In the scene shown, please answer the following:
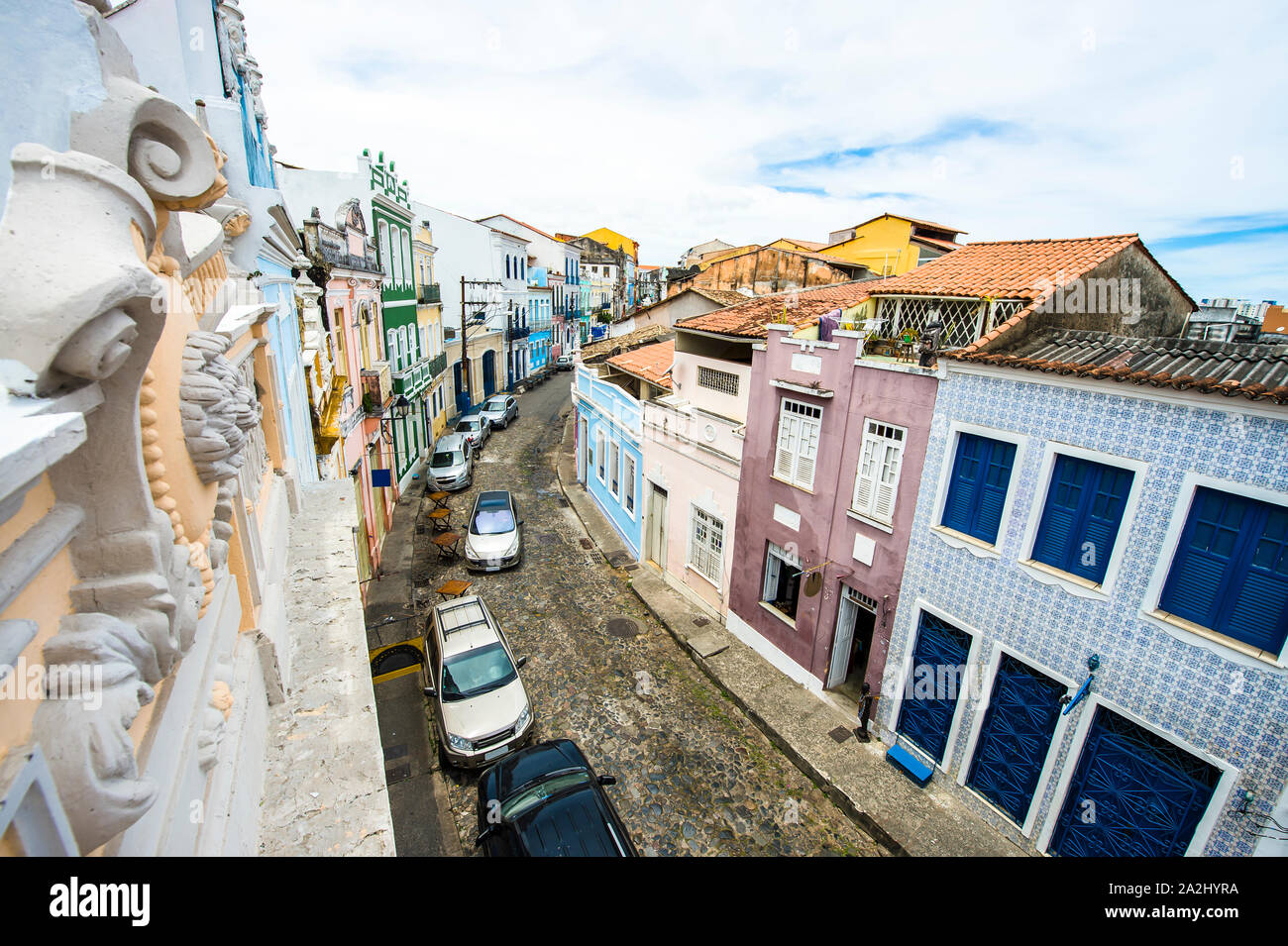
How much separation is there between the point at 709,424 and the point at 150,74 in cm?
1030

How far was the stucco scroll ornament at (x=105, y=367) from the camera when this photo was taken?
1558 mm

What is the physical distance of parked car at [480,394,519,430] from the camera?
2897 cm

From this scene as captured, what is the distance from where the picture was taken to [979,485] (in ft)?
27.0

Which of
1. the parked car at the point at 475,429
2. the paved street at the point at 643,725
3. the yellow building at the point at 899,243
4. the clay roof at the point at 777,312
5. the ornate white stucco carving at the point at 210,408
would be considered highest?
the yellow building at the point at 899,243

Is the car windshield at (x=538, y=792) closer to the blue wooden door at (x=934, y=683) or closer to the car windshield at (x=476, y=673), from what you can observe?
the car windshield at (x=476, y=673)

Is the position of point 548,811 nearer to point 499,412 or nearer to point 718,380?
point 718,380

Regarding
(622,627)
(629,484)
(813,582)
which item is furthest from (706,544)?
(629,484)

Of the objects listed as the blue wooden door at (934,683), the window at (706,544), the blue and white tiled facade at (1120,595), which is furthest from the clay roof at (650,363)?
the blue wooden door at (934,683)

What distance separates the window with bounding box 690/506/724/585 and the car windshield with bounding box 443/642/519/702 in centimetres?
549

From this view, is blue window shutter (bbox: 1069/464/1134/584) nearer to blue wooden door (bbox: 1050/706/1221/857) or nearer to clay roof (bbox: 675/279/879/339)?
blue wooden door (bbox: 1050/706/1221/857)

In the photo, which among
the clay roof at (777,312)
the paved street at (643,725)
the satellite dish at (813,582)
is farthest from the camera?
the clay roof at (777,312)

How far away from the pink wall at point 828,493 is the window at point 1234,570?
3190 mm

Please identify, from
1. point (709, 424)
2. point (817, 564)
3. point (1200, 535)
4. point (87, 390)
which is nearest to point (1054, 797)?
point (1200, 535)

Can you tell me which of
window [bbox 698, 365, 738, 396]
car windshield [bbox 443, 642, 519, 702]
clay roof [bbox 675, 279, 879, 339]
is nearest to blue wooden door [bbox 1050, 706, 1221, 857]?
clay roof [bbox 675, 279, 879, 339]
